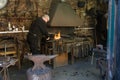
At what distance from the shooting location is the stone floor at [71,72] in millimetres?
5625

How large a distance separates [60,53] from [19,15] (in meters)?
1.99

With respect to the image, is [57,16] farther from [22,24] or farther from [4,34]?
[4,34]

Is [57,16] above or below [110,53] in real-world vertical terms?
above

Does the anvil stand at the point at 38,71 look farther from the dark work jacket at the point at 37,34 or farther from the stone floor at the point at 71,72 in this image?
the dark work jacket at the point at 37,34

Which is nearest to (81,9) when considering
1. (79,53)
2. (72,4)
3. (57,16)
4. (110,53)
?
(72,4)

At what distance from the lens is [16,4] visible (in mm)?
7496

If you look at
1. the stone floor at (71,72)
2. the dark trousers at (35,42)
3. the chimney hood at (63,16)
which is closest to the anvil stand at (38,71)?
the stone floor at (71,72)

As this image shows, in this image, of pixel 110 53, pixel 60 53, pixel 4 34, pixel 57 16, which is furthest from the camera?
pixel 57 16

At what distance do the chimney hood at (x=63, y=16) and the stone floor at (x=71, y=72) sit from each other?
148 centimetres

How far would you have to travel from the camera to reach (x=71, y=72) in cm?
607

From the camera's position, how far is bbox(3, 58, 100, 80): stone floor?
5625mm

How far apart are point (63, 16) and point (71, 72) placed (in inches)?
93.5

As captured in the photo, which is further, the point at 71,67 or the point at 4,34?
the point at 4,34

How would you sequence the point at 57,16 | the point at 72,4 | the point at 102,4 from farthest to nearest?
the point at 102,4 → the point at 72,4 → the point at 57,16
